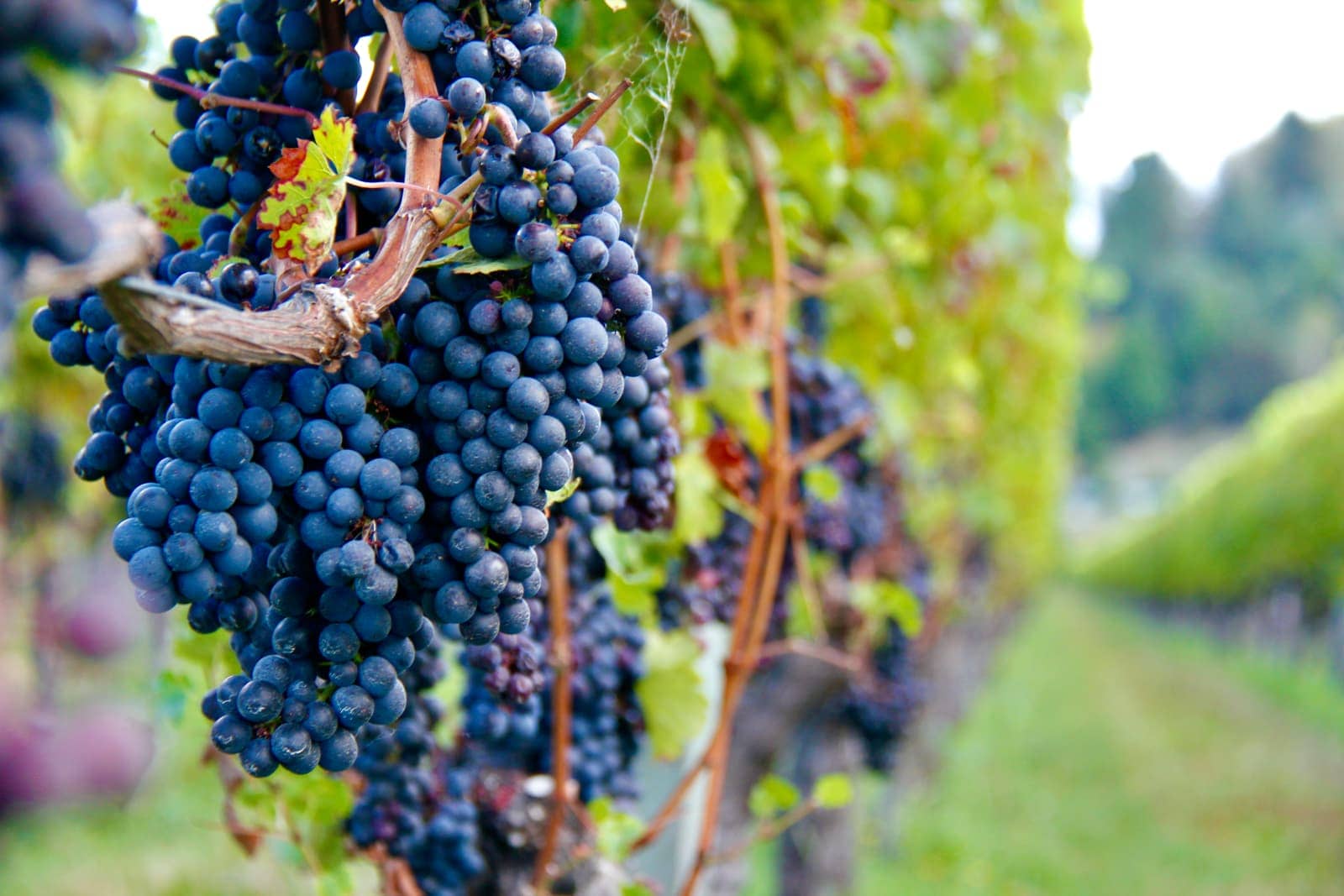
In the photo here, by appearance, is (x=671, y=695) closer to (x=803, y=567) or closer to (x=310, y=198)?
(x=803, y=567)

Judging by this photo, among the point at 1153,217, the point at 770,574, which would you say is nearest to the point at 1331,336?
the point at 1153,217

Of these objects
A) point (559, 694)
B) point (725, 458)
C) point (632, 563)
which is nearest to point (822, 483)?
point (725, 458)

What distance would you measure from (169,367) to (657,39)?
578mm

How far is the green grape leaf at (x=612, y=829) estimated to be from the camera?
1.69 meters

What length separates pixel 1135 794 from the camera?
10.4 m

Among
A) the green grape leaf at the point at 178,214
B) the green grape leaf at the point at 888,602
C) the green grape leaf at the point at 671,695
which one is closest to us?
the green grape leaf at the point at 178,214

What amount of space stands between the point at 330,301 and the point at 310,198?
0.14m

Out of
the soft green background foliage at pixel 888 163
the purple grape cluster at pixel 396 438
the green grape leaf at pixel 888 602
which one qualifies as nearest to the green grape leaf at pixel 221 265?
the purple grape cluster at pixel 396 438

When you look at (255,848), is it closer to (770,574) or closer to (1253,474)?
(770,574)

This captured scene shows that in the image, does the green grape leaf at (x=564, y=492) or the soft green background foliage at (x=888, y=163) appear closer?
the green grape leaf at (x=564, y=492)

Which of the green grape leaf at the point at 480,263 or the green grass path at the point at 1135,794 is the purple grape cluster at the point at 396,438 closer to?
the green grape leaf at the point at 480,263

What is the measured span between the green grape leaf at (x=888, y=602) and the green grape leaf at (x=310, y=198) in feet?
7.69

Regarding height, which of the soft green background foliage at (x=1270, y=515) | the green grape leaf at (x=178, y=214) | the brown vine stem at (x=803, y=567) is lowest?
the green grape leaf at (x=178, y=214)

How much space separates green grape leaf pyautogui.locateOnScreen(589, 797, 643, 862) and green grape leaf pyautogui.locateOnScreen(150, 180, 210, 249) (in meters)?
1.13
